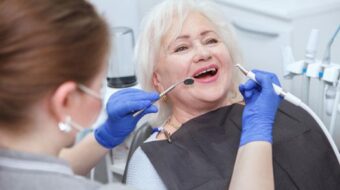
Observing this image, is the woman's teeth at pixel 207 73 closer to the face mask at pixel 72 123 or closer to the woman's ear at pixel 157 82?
the woman's ear at pixel 157 82

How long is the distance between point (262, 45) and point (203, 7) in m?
0.42

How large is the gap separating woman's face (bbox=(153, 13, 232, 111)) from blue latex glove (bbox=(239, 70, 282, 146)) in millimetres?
155

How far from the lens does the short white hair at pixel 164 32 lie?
148cm

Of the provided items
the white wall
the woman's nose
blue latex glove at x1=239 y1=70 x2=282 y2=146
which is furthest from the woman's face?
the white wall

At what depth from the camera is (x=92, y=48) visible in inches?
28.5

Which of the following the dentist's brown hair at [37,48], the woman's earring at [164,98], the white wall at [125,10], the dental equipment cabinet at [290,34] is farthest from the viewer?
the white wall at [125,10]

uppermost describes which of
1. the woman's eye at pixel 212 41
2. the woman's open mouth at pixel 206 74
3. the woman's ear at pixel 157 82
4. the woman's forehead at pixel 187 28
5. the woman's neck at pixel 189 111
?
the woman's forehead at pixel 187 28

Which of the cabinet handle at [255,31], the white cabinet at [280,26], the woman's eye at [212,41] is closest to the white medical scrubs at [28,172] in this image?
the woman's eye at [212,41]

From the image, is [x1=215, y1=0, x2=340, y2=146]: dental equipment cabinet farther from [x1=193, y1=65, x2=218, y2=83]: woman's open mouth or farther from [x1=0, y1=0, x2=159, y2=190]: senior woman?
[x1=0, y1=0, x2=159, y2=190]: senior woman

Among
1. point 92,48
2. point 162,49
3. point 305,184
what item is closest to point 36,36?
point 92,48

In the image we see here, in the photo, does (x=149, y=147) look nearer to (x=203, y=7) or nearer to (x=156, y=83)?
(x=156, y=83)

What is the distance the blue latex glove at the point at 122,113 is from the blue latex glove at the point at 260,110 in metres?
0.27

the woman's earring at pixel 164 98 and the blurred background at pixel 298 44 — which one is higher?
the blurred background at pixel 298 44

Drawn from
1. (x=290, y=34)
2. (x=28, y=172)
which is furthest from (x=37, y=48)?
A: (x=290, y=34)
